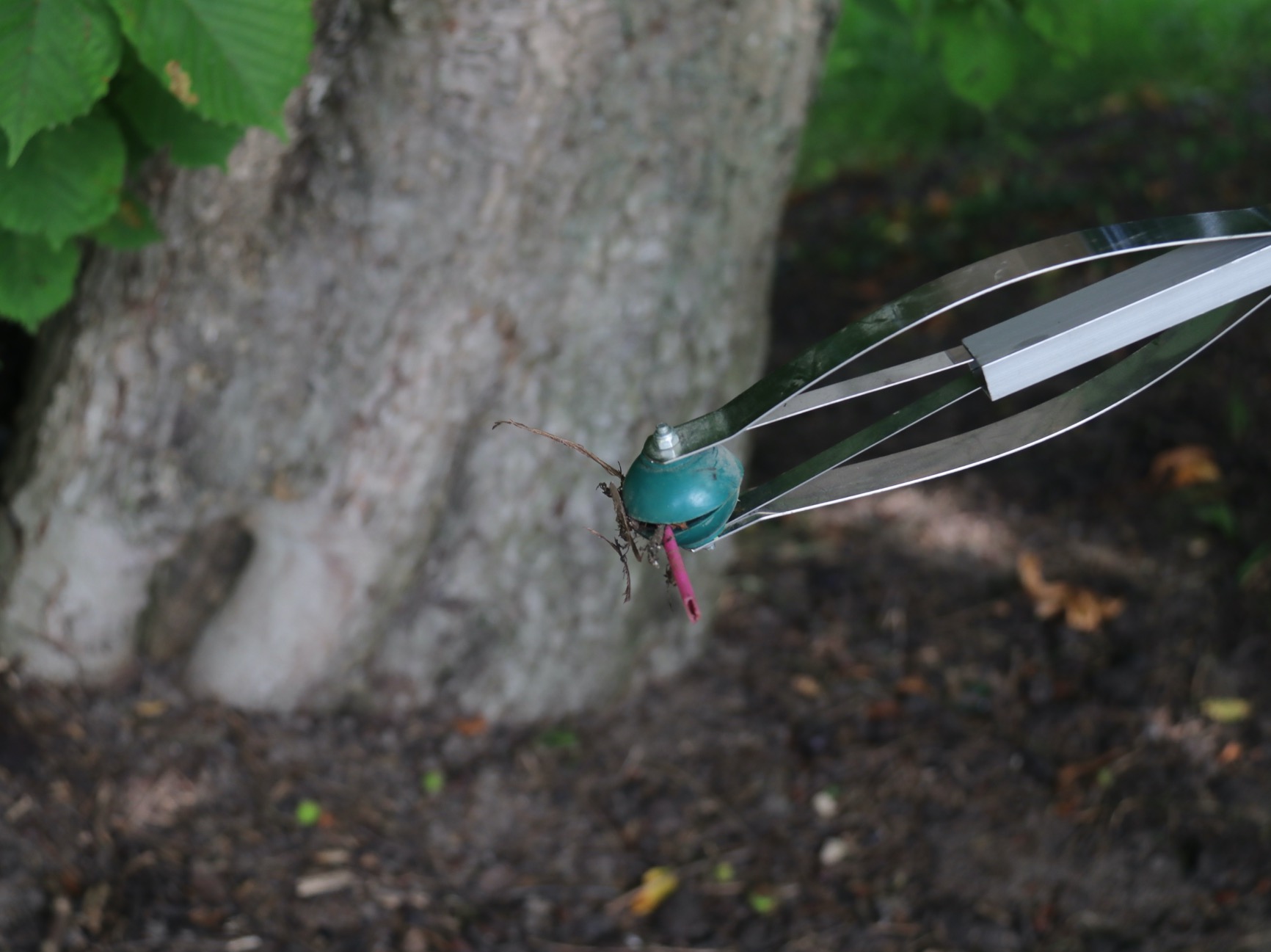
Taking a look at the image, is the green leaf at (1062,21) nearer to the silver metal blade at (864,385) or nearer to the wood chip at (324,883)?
the silver metal blade at (864,385)

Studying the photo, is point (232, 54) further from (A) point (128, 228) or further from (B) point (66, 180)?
(A) point (128, 228)

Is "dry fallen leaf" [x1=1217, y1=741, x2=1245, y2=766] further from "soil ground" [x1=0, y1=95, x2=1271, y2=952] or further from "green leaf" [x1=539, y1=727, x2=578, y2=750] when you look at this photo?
"green leaf" [x1=539, y1=727, x2=578, y2=750]

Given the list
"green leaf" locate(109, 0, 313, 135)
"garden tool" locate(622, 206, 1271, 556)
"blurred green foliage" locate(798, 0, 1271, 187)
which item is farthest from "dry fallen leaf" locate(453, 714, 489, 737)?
"blurred green foliage" locate(798, 0, 1271, 187)

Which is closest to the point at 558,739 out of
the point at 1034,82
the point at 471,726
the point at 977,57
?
the point at 471,726

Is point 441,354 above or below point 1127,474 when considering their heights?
above

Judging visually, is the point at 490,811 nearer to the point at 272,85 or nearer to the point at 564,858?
the point at 564,858

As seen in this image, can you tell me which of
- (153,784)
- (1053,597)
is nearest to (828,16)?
(1053,597)

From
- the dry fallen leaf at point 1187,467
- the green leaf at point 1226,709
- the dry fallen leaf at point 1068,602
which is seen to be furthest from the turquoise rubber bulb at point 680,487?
the dry fallen leaf at point 1187,467
